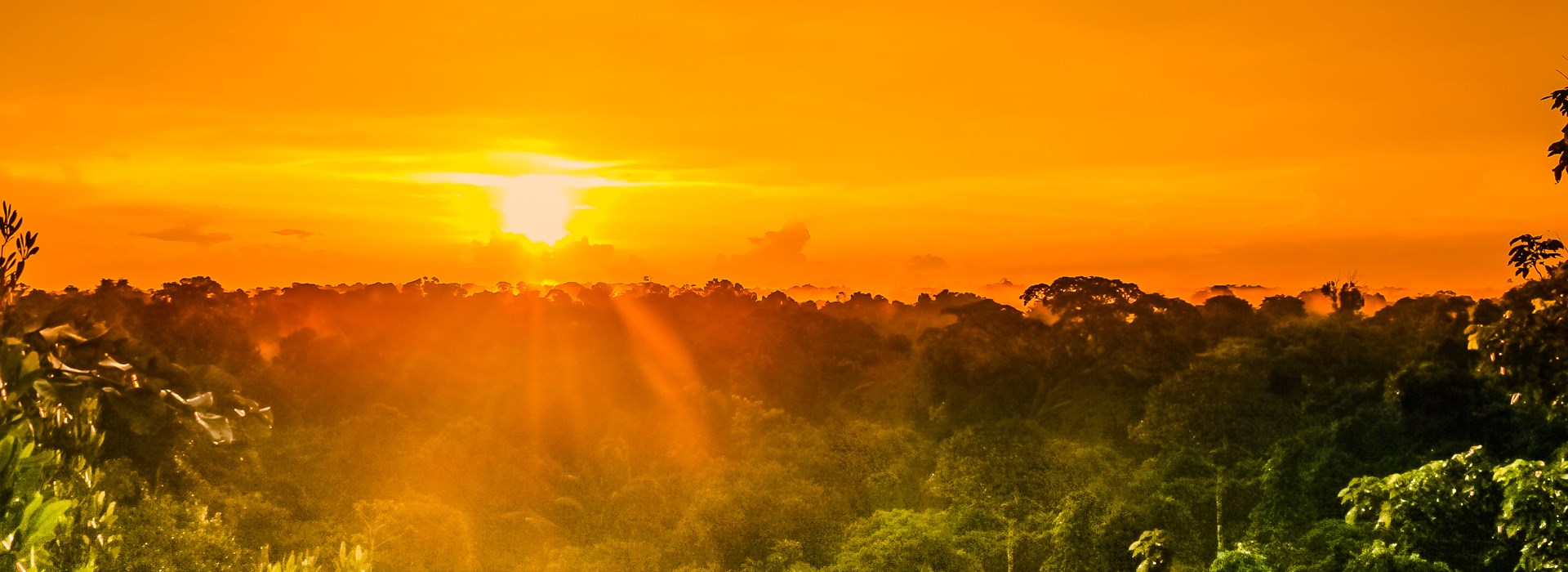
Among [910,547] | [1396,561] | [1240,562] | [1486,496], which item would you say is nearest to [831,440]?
[910,547]

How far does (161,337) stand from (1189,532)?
216ft

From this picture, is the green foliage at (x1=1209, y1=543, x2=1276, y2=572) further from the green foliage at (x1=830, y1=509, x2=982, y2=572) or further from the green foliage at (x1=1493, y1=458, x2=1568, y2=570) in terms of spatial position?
the green foliage at (x1=830, y1=509, x2=982, y2=572)

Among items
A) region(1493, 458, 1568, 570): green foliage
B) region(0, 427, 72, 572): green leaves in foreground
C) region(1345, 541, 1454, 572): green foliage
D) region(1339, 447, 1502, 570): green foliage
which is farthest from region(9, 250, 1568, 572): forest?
region(0, 427, 72, 572): green leaves in foreground

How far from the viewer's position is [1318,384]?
70.4 m

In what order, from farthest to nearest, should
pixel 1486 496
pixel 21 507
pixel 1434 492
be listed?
1. pixel 1486 496
2. pixel 1434 492
3. pixel 21 507

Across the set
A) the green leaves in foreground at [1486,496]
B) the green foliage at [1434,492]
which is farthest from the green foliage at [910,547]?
the green leaves in foreground at [1486,496]

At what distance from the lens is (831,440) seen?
81.2 meters

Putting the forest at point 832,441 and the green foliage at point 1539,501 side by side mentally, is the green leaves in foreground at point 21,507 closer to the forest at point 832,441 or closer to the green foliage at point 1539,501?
the forest at point 832,441

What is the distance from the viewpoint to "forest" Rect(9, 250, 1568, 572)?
5550cm

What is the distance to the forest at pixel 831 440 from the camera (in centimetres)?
5550

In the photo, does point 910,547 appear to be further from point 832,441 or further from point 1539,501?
point 1539,501

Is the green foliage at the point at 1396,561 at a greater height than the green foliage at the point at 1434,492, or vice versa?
the green foliage at the point at 1434,492

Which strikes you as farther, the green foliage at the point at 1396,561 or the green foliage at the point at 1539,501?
the green foliage at the point at 1396,561

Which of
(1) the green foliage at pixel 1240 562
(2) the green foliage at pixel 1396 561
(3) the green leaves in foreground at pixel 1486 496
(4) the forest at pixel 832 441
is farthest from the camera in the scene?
(4) the forest at pixel 832 441
